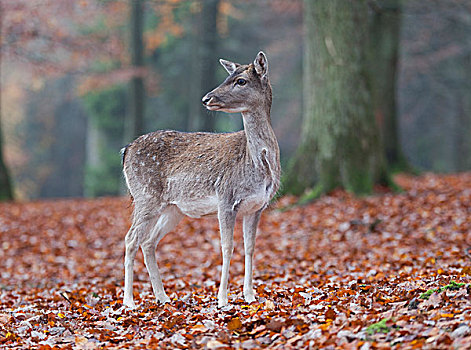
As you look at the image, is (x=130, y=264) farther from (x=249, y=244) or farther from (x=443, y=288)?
(x=443, y=288)

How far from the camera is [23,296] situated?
8023mm

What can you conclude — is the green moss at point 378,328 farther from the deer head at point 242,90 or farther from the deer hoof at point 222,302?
the deer head at point 242,90

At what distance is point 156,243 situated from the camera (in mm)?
6750

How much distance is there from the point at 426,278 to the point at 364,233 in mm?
3801

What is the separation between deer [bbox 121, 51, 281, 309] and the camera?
582 cm

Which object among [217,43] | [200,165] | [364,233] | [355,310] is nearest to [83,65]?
[217,43]

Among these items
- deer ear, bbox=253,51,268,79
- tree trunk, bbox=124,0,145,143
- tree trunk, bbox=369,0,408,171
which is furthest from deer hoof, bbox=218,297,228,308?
tree trunk, bbox=124,0,145,143

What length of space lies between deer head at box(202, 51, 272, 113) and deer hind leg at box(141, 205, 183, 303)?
4.94 ft

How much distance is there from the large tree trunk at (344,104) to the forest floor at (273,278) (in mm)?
473

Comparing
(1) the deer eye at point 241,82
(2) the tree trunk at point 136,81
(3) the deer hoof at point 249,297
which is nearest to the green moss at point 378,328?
(3) the deer hoof at point 249,297

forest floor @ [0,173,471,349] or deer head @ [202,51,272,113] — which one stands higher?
deer head @ [202,51,272,113]

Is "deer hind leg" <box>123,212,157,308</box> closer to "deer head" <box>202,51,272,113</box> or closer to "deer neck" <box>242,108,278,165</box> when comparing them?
"deer neck" <box>242,108,278,165</box>

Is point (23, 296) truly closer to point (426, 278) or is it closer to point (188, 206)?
point (188, 206)

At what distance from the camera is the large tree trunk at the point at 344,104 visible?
464 inches
